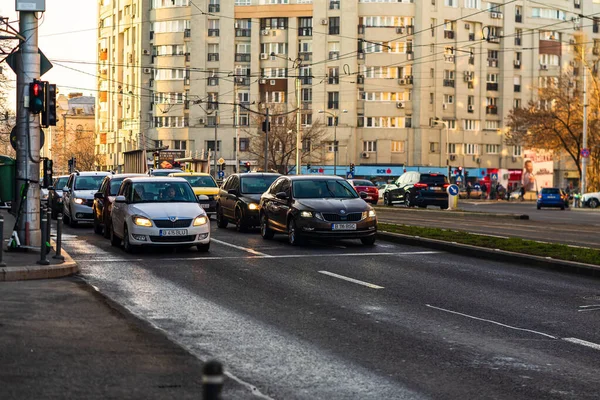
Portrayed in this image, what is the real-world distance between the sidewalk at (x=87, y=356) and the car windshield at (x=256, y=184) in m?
15.5

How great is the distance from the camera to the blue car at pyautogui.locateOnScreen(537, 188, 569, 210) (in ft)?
191

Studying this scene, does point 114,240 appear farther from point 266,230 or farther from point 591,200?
point 591,200

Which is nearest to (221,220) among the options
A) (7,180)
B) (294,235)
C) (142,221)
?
(294,235)

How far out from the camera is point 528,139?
71.3 m

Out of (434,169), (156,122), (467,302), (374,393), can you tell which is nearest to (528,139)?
(434,169)

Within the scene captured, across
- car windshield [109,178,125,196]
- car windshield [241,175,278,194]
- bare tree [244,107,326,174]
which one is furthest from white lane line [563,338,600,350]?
bare tree [244,107,326,174]

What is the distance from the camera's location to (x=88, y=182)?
3105cm

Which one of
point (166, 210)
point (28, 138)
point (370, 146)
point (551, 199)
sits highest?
point (370, 146)

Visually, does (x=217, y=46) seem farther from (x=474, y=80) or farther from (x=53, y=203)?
(x=53, y=203)

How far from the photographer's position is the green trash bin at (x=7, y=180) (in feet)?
58.8

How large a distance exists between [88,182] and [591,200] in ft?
132

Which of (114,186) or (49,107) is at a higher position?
(49,107)

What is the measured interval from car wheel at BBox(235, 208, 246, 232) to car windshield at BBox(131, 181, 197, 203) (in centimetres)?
556

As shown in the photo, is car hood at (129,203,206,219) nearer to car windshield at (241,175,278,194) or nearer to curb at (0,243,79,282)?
curb at (0,243,79,282)
